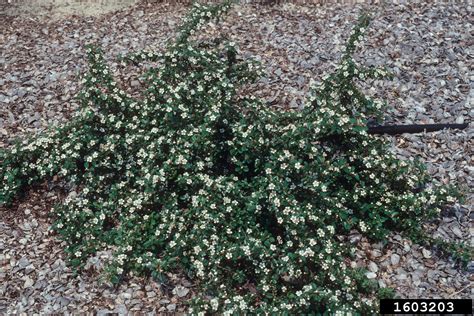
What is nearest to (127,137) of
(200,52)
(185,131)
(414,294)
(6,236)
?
(185,131)

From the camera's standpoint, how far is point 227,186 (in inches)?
213

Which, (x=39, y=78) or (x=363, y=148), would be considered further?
(x=39, y=78)

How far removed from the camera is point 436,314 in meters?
5.16

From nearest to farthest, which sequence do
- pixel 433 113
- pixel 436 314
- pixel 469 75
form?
pixel 436 314 < pixel 433 113 < pixel 469 75

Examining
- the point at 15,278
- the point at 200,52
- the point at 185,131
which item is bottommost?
the point at 15,278

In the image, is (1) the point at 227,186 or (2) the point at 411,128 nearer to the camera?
(1) the point at 227,186

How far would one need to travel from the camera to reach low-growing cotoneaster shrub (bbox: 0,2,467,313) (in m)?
5.19

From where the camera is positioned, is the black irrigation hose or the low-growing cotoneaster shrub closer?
the low-growing cotoneaster shrub

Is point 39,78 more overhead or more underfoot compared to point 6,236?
more overhead

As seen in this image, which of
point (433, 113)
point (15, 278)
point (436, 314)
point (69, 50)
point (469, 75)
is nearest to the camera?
point (436, 314)

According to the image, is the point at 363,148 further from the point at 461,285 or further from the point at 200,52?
the point at 200,52

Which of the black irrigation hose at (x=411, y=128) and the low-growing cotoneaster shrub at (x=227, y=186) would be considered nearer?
the low-growing cotoneaster shrub at (x=227, y=186)

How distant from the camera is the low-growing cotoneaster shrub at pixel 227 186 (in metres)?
5.19

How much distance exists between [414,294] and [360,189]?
1.18 metres
